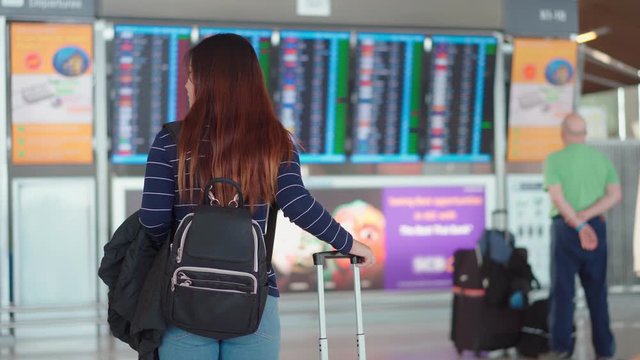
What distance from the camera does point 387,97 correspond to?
6.73 metres

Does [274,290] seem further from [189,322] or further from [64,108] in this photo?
[64,108]

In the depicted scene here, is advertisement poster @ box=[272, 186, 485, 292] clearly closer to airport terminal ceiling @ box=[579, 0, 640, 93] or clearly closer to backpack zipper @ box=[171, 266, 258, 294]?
backpack zipper @ box=[171, 266, 258, 294]

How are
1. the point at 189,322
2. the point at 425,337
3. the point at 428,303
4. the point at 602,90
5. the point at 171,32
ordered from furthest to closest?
the point at 602,90, the point at 428,303, the point at 171,32, the point at 425,337, the point at 189,322

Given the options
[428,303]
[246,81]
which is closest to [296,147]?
[246,81]

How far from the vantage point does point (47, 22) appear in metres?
6.07

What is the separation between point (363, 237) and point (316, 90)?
1.17m

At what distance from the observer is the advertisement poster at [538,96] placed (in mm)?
6973

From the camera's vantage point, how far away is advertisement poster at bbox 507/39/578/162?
6.97 metres

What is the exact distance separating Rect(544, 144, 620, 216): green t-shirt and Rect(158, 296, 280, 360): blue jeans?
344 cm

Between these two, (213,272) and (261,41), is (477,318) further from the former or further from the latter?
(213,272)

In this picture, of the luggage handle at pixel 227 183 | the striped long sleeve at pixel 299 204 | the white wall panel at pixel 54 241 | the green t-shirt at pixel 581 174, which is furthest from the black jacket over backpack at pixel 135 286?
the white wall panel at pixel 54 241

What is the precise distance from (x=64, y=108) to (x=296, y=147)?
14.2 ft

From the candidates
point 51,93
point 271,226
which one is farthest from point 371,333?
point 271,226

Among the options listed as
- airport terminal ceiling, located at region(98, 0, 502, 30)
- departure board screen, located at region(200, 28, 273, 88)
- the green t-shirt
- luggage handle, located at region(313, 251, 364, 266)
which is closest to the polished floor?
the green t-shirt
